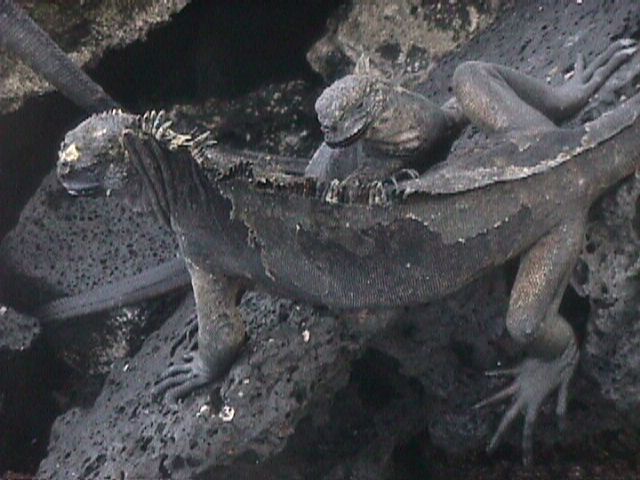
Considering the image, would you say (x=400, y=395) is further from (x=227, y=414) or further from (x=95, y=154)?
(x=95, y=154)

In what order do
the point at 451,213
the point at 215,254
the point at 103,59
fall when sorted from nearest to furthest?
the point at 451,213, the point at 215,254, the point at 103,59

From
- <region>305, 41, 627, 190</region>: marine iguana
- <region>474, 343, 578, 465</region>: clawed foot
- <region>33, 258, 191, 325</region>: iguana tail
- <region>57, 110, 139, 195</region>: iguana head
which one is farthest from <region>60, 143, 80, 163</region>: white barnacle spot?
<region>474, 343, 578, 465</region>: clawed foot

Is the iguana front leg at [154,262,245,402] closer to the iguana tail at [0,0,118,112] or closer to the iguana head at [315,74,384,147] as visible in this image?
the iguana head at [315,74,384,147]

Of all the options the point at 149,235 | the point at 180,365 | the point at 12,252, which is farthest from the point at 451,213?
the point at 12,252

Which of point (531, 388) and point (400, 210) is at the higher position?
point (400, 210)

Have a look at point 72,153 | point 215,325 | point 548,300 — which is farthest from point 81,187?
point 548,300

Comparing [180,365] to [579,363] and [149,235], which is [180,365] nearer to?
[149,235]
